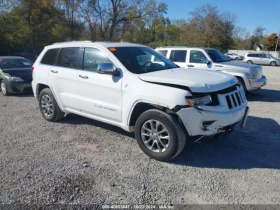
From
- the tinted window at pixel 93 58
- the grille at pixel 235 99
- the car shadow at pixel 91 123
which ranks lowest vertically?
the car shadow at pixel 91 123

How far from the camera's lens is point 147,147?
3.84 metres

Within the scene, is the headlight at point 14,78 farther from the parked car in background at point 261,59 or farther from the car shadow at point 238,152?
the parked car in background at point 261,59

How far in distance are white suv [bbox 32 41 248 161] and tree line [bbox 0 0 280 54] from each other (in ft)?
73.6

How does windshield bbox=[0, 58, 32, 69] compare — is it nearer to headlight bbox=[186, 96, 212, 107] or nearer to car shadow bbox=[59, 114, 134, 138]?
car shadow bbox=[59, 114, 134, 138]

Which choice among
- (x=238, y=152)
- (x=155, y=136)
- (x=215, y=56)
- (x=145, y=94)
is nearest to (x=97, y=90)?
(x=145, y=94)

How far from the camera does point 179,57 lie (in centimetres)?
934

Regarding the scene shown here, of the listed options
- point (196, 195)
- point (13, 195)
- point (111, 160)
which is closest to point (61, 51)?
point (111, 160)

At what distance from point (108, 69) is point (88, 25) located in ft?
121

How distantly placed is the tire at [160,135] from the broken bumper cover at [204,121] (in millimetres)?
161

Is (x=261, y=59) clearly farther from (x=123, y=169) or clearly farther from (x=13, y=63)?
(x=123, y=169)

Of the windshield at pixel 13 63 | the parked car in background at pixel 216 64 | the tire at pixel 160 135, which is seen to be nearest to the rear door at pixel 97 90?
the tire at pixel 160 135

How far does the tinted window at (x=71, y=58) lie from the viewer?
4.69 m

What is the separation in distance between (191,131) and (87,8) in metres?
35.6

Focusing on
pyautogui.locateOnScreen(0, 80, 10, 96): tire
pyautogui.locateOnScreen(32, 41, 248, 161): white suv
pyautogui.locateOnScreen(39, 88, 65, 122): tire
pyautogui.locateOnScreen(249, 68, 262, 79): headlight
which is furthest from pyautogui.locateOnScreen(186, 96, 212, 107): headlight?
pyautogui.locateOnScreen(0, 80, 10, 96): tire
